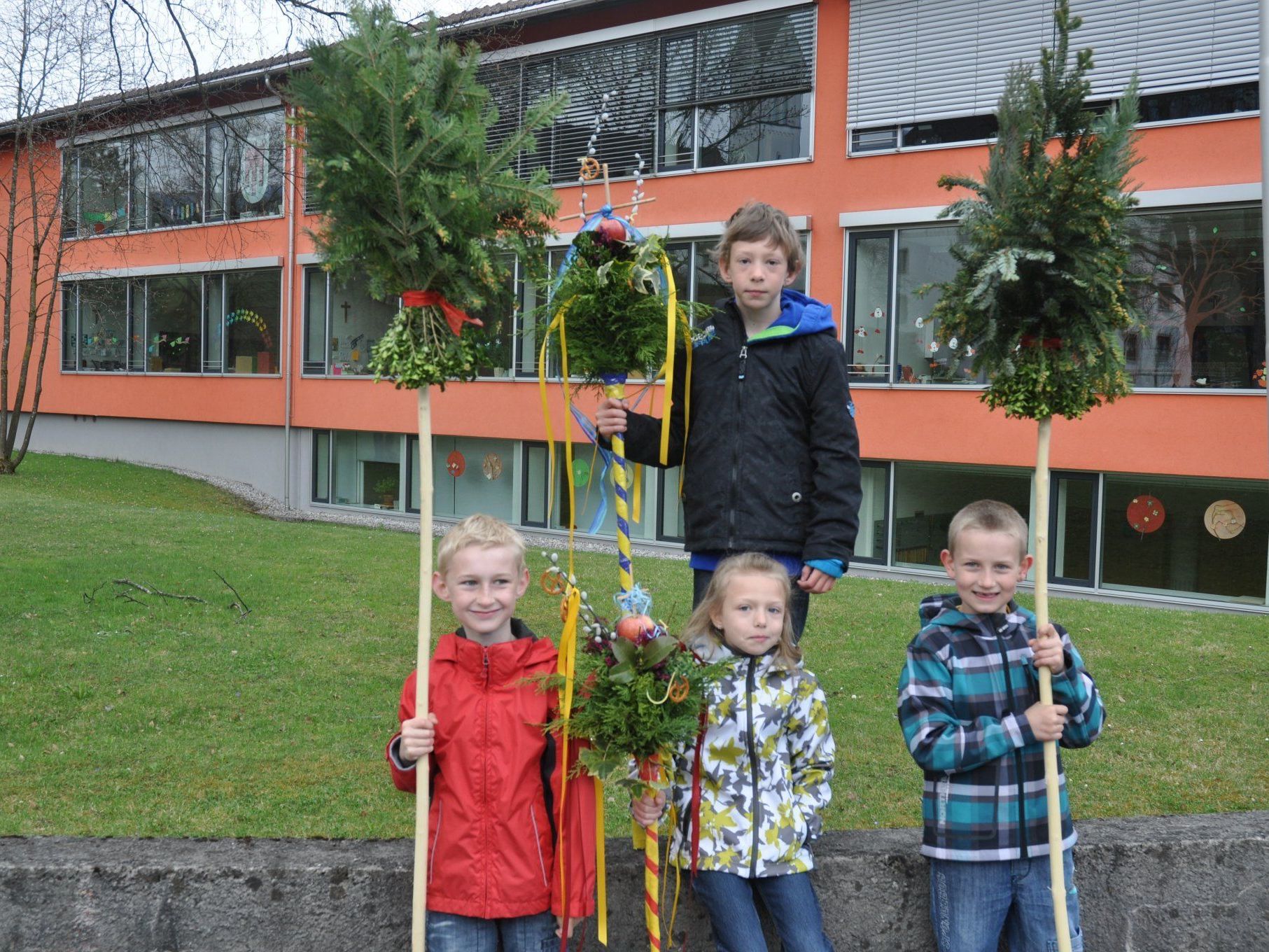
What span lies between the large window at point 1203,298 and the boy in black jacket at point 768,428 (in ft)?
32.7

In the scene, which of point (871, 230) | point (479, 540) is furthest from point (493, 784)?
point (871, 230)

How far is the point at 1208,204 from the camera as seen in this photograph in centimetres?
1252

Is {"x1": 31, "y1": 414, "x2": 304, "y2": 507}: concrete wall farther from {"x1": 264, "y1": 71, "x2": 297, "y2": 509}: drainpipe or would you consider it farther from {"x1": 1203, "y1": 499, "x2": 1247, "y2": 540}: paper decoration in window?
{"x1": 1203, "y1": 499, "x2": 1247, "y2": 540}: paper decoration in window

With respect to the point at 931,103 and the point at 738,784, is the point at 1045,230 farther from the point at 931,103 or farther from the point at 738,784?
the point at 931,103

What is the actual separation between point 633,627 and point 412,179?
122 cm

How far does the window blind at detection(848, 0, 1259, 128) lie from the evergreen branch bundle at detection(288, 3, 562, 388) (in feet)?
32.3

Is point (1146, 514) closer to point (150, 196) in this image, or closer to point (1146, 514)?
point (1146, 514)

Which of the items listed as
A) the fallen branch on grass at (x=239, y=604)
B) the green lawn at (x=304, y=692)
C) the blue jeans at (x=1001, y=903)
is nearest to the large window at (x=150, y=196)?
the green lawn at (x=304, y=692)

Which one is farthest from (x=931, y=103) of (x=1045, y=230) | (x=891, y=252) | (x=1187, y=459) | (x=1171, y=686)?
(x=1045, y=230)

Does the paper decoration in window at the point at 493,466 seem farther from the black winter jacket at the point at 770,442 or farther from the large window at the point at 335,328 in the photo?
the black winter jacket at the point at 770,442

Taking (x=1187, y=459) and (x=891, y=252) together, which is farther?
(x=891, y=252)

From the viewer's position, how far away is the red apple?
2.94 meters

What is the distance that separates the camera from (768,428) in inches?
144

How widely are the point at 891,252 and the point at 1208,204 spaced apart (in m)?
3.51
